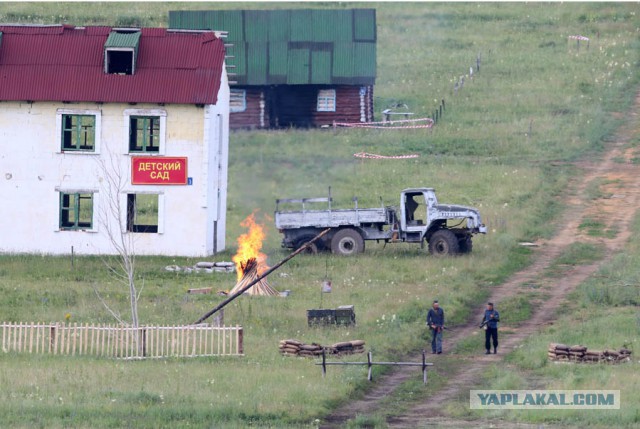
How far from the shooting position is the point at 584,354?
28312 millimetres

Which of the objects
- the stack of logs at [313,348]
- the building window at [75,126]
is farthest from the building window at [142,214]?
the stack of logs at [313,348]

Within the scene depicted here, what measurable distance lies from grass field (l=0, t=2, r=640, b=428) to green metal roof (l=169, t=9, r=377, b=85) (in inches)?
121

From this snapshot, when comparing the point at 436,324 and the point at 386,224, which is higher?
the point at 386,224

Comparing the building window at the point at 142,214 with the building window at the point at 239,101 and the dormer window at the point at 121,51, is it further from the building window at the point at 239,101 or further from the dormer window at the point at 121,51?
the building window at the point at 239,101

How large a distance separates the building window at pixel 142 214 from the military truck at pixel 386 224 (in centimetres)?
444

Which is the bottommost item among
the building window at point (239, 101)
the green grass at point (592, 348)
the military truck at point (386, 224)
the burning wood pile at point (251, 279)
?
the green grass at point (592, 348)

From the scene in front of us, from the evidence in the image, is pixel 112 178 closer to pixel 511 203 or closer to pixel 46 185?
pixel 46 185

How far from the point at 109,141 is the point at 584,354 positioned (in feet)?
65.8

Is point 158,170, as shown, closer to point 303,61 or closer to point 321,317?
point 321,317

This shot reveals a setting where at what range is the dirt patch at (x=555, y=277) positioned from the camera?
25141 millimetres

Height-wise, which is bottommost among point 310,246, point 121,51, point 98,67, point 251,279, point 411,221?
point 251,279

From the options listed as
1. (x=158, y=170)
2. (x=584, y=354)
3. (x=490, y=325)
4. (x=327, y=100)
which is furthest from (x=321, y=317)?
(x=327, y=100)

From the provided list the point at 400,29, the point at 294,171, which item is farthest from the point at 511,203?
the point at 400,29

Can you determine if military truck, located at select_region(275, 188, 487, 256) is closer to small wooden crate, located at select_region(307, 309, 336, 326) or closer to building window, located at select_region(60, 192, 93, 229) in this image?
building window, located at select_region(60, 192, 93, 229)
